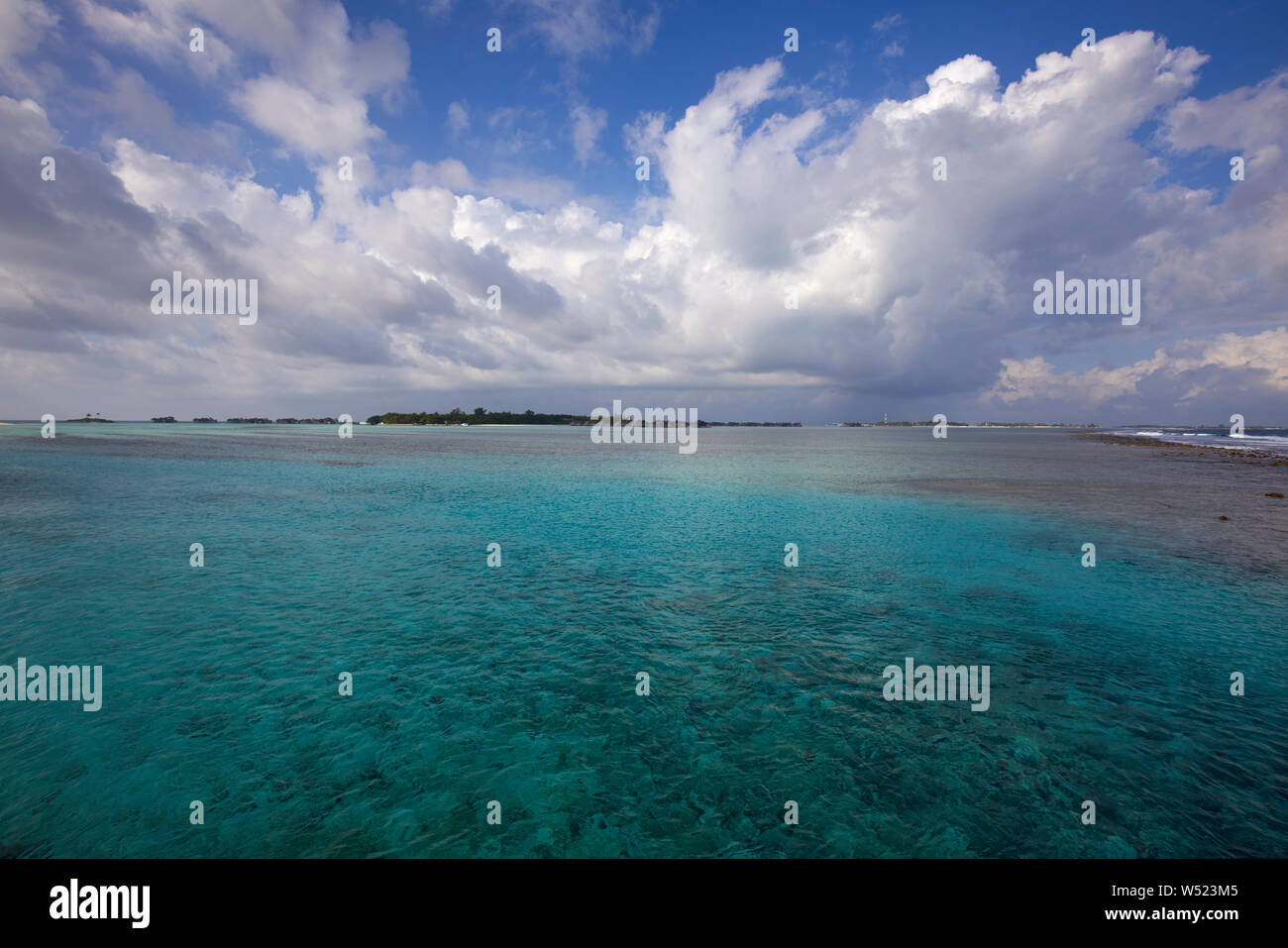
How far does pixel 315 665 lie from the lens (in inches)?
606

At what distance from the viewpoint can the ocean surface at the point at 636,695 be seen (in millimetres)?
9398

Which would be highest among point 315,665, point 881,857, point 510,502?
point 510,502

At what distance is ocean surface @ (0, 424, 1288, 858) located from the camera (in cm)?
940

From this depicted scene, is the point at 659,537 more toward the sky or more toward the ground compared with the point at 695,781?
more toward the sky

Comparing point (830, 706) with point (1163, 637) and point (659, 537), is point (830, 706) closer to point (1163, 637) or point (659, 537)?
point (1163, 637)

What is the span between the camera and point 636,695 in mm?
14062

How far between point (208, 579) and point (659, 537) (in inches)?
896

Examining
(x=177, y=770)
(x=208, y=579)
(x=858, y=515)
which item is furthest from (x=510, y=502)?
(x=177, y=770)
